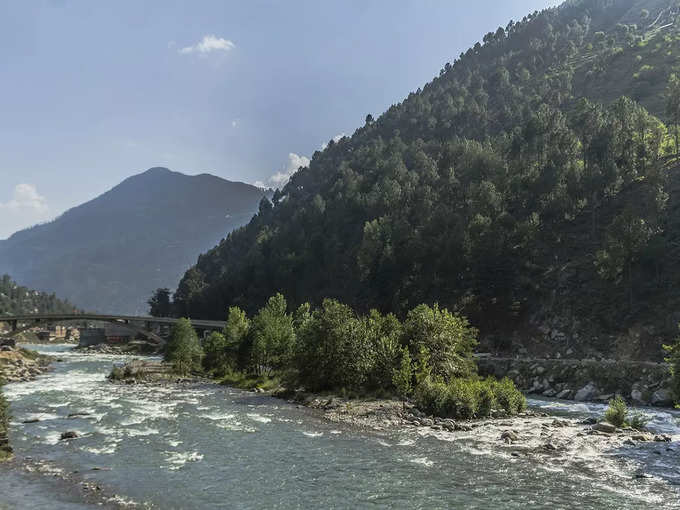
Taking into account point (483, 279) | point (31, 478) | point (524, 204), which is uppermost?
point (524, 204)

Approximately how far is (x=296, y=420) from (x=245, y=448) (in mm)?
11964

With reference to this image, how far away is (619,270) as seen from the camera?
94.6 metres

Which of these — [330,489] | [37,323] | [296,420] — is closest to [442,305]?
[296,420]

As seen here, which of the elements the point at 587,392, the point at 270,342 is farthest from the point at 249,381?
the point at 587,392

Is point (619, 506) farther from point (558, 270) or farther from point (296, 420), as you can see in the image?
point (558, 270)

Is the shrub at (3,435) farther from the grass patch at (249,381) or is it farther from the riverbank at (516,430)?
the grass patch at (249,381)

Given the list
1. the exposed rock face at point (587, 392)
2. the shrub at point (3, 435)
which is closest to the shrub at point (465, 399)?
the exposed rock face at point (587, 392)

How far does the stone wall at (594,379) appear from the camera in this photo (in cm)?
6278

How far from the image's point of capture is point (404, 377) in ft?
184

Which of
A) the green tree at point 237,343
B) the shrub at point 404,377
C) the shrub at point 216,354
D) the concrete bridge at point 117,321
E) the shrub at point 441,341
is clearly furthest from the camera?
the concrete bridge at point 117,321

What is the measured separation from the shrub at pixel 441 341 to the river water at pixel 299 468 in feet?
52.2

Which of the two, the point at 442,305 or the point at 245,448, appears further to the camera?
the point at 442,305

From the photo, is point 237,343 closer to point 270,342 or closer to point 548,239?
point 270,342

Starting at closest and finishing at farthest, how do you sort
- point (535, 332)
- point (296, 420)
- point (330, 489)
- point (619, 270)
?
point (330, 489), point (296, 420), point (619, 270), point (535, 332)
